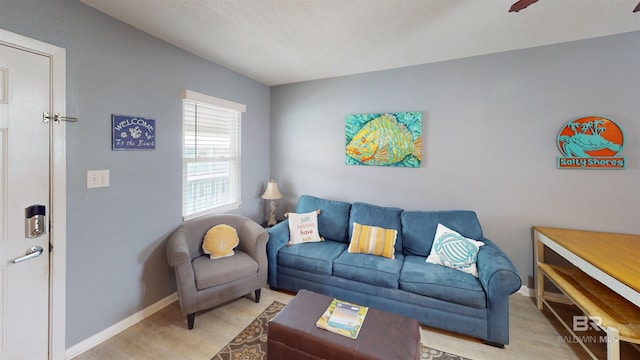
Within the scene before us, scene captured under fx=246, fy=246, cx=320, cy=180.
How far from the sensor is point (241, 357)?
1.78 meters

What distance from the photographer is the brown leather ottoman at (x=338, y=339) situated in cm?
134

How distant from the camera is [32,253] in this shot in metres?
1.58

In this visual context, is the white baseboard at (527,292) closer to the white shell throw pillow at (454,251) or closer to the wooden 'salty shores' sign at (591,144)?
the white shell throw pillow at (454,251)

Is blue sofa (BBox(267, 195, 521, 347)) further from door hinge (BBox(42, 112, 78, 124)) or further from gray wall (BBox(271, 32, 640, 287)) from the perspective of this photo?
door hinge (BBox(42, 112, 78, 124))

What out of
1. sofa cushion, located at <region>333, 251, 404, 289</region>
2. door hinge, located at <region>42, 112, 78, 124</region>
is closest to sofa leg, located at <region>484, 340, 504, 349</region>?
sofa cushion, located at <region>333, 251, 404, 289</region>

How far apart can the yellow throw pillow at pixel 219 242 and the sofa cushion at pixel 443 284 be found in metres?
1.66

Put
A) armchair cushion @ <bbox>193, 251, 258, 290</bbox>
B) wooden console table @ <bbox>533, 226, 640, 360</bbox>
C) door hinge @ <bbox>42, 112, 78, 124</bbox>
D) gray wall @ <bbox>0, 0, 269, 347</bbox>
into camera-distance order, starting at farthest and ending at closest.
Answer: armchair cushion @ <bbox>193, 251, 258, 290</bbox> → gray wall @ <bbox>0, 0, 269, 347</bbox> → door hinge @ <bbox>42, 112, 78, 124</bbox> → wooden console table @ <bbox>533, 226, 640, 360</bbox>

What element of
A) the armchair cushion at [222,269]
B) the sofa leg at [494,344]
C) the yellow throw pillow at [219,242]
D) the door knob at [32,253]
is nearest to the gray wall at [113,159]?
the door knob at [32,253]

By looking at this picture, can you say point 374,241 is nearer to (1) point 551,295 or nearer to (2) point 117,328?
(1) point 551,295

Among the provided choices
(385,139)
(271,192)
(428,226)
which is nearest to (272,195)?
(271,192)

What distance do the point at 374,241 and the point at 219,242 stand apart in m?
1.57

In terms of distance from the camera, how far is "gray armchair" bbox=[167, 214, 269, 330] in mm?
2014

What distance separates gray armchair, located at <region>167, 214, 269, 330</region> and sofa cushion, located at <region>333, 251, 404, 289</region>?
0.77m

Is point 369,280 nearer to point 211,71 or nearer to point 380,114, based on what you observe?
point 380,114
